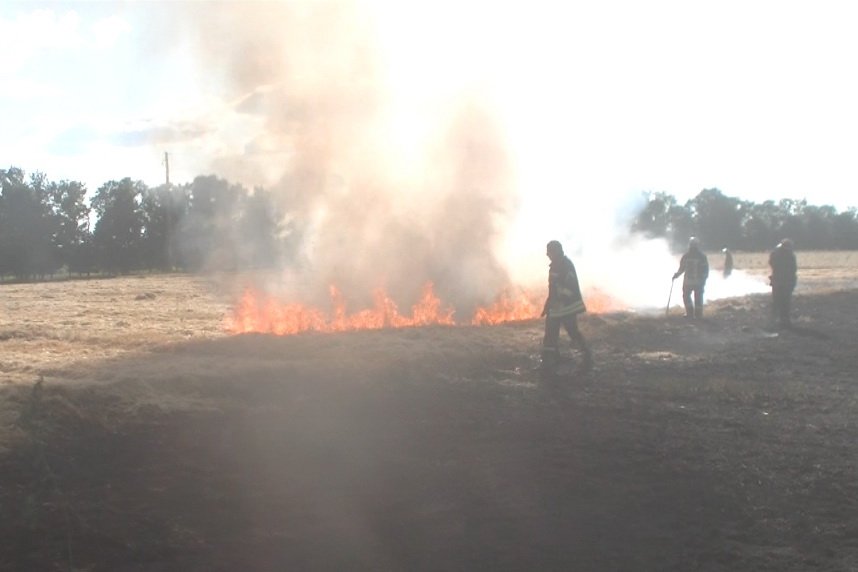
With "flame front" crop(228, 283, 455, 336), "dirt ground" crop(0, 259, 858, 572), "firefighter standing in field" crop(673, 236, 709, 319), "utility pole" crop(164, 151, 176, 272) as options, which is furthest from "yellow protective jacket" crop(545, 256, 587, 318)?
"utility pole" crop(164, 151, 176, 272)

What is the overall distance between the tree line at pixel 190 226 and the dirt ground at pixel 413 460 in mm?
9680

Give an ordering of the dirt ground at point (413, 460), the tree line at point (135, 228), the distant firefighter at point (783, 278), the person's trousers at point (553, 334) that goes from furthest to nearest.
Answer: the tree line at point (135, 228)
the distant firefighter at point (783, 278)
the person's trousers at point (553, 334)
the dirt ground at point (413, 460)

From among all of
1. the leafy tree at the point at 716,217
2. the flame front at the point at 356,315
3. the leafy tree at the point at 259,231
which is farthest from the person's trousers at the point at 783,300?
the leafy tree at the point at 716,217

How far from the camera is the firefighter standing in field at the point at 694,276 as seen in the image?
20.6m

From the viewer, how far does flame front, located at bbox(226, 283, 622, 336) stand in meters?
18.1

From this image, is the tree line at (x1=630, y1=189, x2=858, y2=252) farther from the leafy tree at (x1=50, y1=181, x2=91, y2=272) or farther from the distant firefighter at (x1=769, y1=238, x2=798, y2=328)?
the distant firefighter at (x1=769, y1=238, x2=798, y2=328)

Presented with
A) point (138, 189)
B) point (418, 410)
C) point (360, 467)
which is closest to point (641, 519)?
point (360, 467)

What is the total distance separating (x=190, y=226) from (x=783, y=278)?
77.3ft

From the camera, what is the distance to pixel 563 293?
13953 mm

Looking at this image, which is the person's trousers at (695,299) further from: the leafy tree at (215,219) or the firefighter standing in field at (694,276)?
the leafy tree at (215,219)

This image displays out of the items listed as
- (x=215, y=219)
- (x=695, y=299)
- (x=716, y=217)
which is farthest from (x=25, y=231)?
(x=716, y=217)

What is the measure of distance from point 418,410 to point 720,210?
3480 inches

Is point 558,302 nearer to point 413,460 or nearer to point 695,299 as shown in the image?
point 413,460

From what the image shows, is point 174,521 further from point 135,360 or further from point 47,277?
point 47,277
